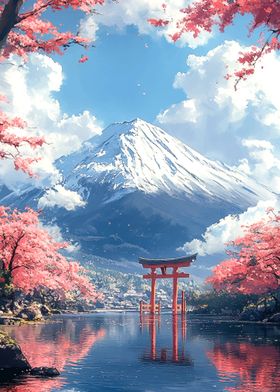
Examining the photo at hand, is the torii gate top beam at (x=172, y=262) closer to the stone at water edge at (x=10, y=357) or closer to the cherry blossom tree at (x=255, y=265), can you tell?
the cherry blossom tree at (x=255, y=265)

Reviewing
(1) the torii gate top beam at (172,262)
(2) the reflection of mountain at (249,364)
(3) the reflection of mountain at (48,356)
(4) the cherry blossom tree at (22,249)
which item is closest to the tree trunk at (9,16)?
(3) the reflection of mountain at (48,356)

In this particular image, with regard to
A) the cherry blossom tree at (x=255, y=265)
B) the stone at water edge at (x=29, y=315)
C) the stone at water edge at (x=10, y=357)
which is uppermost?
the cherry blossom tree at (x=255, y=265)

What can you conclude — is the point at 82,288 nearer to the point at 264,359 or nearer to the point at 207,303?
the point at 207,303

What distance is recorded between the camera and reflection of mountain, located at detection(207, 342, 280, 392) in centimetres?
1212

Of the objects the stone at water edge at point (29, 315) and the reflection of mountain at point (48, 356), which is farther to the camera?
the stone at water edge at point (29, 315)

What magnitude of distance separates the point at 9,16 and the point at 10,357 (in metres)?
8.65

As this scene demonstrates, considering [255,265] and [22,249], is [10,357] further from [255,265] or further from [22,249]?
[255,265]

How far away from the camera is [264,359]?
17062 mm

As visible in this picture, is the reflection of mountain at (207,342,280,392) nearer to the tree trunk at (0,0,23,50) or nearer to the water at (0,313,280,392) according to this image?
the water at (0,313,280,392)

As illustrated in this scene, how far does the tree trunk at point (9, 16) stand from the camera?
36.3ft

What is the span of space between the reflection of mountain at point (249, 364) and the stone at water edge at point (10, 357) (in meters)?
5.50

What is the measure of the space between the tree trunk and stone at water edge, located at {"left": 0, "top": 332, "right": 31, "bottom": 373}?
773 centimetres

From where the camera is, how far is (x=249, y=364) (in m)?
15.8

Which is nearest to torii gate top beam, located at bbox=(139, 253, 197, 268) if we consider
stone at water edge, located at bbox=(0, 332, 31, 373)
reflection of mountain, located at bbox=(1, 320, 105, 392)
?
reflection of mountain, located at bbox=(1, 320, 105, 392)
